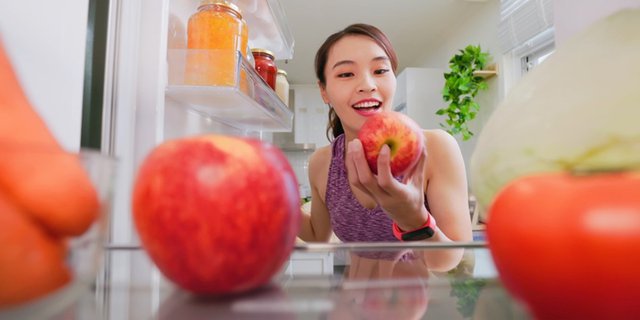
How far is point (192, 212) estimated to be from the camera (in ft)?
0.72

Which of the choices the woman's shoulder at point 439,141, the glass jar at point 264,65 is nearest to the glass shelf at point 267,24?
the glass jar at point 264,65

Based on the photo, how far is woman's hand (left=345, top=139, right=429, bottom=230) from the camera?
73cm

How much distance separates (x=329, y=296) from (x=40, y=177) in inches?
6.5

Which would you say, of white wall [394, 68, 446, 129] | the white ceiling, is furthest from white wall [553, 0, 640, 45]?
white wall [394, 68, 446, 129]

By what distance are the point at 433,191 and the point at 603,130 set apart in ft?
3.10

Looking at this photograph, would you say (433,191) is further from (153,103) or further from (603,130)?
(603,130)

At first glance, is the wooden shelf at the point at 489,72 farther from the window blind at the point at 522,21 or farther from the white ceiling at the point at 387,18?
the white ceiling at the point at 387,18

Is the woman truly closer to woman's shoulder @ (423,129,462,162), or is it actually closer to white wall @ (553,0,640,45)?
woman's shoulder @ (423,129,462,162)

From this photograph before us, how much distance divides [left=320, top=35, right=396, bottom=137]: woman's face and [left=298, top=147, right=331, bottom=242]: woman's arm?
0.91 feet

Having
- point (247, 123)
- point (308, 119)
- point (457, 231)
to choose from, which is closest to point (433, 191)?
point (457, 231)

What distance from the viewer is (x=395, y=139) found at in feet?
2.31

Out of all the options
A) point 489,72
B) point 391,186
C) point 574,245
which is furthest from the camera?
point 489,72

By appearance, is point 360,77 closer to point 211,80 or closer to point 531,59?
point 211,80

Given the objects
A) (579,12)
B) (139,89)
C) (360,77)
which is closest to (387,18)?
(360,77)
